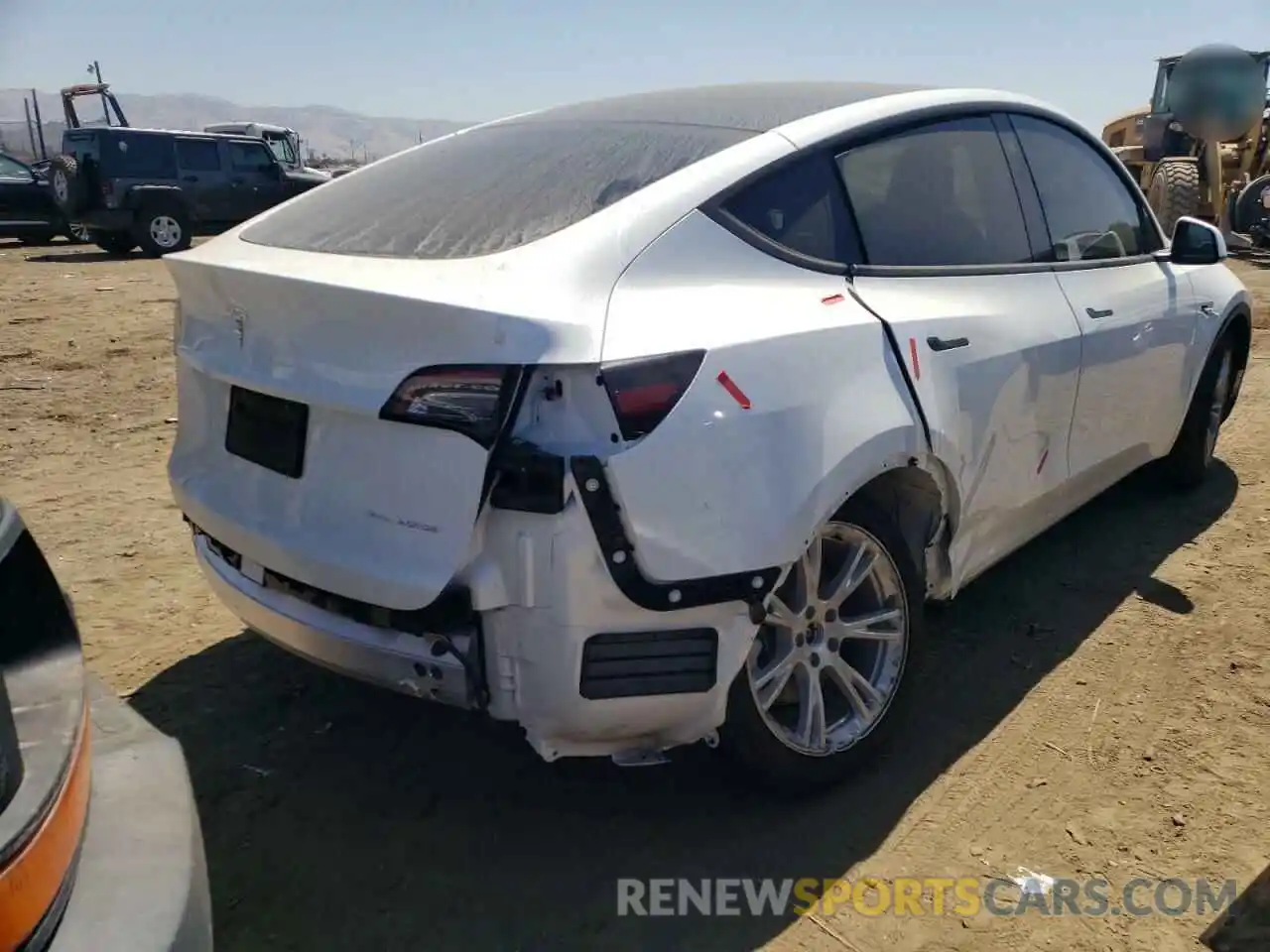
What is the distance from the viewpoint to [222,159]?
57.2 ft

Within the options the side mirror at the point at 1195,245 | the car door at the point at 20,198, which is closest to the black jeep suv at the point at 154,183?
the car door at the point at 20,198

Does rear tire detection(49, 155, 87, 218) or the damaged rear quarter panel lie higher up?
the damaged rear quarter panel

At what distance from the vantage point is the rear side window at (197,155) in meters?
16.8

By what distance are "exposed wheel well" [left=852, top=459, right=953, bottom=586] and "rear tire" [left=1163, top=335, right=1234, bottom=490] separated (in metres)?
2.32

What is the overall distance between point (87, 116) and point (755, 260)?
34.0m

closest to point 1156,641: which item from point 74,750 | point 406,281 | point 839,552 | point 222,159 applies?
point 839,552

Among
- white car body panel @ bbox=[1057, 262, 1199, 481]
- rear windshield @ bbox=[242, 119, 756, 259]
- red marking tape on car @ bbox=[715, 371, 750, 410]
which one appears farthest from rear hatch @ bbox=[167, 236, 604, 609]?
white car body panel @ bbox=[1057, 262, 1199, 481]

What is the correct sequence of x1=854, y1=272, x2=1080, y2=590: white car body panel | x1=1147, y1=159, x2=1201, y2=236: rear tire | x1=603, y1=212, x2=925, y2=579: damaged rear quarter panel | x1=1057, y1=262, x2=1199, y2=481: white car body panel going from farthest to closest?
x1=1147, y1=159, x2=1201, y2=236: rear tire, x1=1057, y1=262, x2=1199, y2=481: white car body panel, x1=854, y1=272, x2=1080, y2=590: white car body panel, x1=603, y1=212, x2=925, y2=579: damaged rear quarter panel

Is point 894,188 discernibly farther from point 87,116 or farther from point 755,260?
point 87,116

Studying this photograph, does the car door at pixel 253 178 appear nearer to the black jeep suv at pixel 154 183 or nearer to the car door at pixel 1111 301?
the black jeep suv at pixel 154 183

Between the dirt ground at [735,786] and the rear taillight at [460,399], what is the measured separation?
43.6 inches

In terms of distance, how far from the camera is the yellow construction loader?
527 inches

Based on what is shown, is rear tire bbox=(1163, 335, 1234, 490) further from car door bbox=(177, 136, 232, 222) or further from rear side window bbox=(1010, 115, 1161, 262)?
car door bbox=(177, 136, 232, 222)

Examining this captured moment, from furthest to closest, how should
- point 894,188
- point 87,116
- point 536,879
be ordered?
point 87,116, point 894,188, point 536,879
